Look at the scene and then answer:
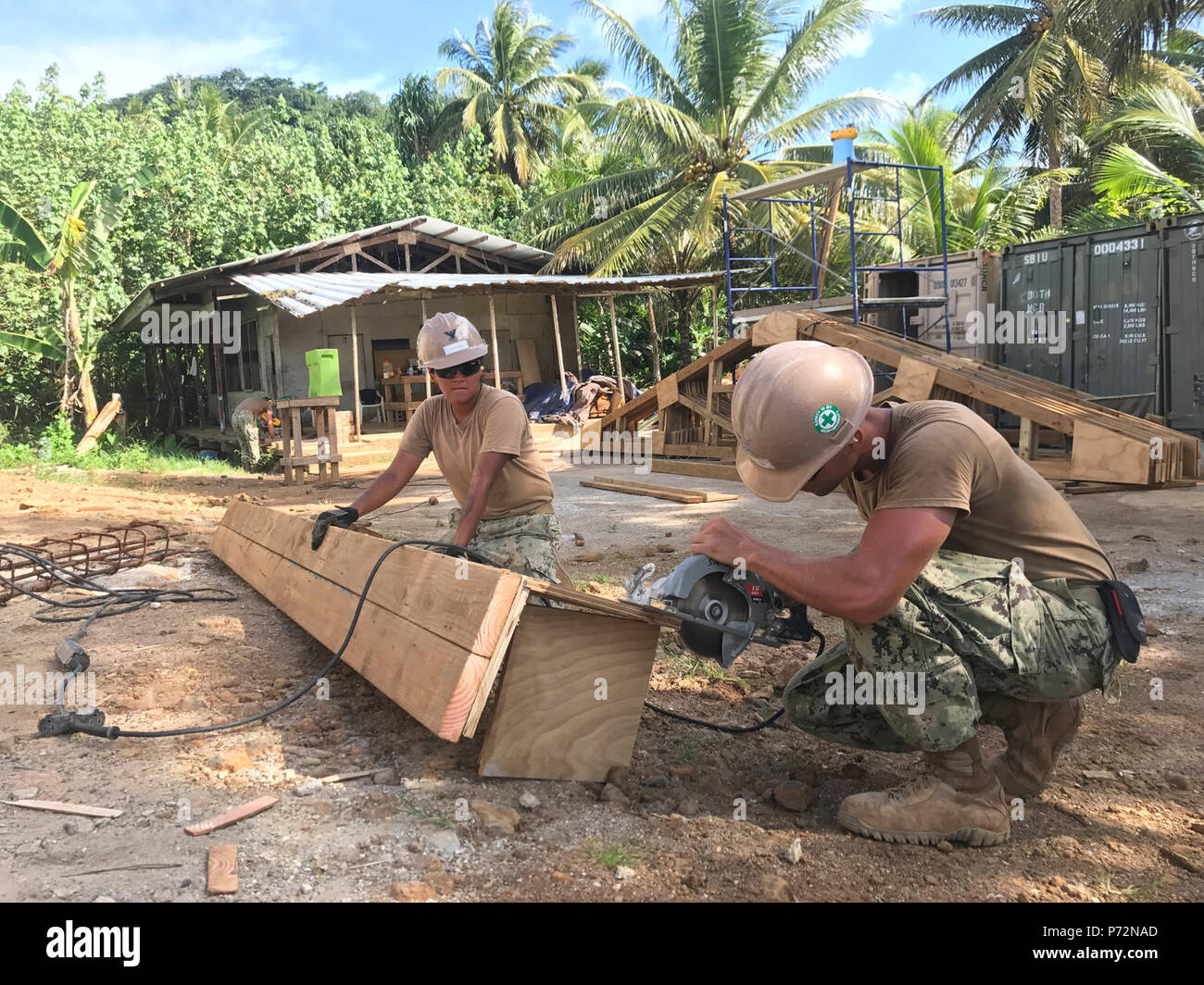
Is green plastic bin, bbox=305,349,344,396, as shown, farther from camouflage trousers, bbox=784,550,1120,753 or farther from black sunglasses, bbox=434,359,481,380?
camouflage trousers, bbox=784,550,1120,753

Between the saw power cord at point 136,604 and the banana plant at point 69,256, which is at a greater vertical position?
the banana plant at point 69,256

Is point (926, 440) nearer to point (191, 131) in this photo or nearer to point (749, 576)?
point (749, 576)

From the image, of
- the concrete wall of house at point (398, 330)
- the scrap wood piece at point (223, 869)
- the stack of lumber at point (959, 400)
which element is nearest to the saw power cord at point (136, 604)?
the scrap wood piece at point (223, 869)

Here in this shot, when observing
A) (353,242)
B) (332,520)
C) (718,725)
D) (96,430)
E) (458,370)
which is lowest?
(718,725)

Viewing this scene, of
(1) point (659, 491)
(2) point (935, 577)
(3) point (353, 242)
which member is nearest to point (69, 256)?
(3) point (353, 242)

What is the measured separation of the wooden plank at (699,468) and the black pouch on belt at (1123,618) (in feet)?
27.7

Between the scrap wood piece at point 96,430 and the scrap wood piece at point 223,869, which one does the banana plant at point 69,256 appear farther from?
the scrap wood piece at point 223,869

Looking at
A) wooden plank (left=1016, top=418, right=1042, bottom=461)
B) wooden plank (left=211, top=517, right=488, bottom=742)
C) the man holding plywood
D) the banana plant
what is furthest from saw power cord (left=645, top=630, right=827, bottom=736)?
the banana plant

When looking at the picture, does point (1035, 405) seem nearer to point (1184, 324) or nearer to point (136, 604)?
point (1184, 324)

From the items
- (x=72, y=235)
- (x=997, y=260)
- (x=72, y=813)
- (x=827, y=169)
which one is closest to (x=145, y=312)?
(x=72, y=235)

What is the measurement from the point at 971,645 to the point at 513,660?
137 centimetres

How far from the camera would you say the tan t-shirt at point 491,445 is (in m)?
4.21

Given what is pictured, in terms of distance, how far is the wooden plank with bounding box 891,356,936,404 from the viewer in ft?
31.4

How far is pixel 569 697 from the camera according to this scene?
316 centimetres
